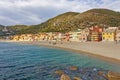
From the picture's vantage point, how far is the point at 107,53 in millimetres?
65000

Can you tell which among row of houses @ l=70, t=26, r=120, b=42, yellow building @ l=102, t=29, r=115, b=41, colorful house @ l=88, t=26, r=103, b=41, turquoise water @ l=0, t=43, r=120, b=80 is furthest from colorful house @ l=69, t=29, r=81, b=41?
turquoise water @ l=0, t=43, r=120, b=80

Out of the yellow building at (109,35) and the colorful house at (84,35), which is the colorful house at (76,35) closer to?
the colorful house at (84,35)

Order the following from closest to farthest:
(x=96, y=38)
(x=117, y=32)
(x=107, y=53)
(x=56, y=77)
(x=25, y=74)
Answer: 1. (x=56, y=77)
2. (x=25, y=74)
3. (x=107, y=53)
4. (x=117, y=32)
5. (x=96, y=38)

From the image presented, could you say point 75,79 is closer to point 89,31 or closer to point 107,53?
point 107,53

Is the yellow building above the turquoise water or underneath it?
above

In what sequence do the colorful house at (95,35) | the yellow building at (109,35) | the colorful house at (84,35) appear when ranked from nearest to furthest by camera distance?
1. the yellow building at (109,35)
2. the colorful house at (95,35)
3. the colorful house at (84,35)

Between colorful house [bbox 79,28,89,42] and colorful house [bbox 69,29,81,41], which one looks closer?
colorful house [bbox 79,28,89,42]

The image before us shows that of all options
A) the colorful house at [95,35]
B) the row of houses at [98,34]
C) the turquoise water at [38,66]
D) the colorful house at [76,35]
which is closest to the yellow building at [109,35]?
the row of houses at [98,34]

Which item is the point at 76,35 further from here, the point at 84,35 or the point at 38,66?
the point at 38,66

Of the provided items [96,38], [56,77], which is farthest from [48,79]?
[96,38]

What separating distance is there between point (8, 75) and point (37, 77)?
4696 millimetres

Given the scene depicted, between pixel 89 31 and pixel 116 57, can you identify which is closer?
pixel 116 57

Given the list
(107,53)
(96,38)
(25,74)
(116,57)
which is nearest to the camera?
(25,74)

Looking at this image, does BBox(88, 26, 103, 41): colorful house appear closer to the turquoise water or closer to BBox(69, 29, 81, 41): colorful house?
BBox(69, 29, 81, 41): colorful house
